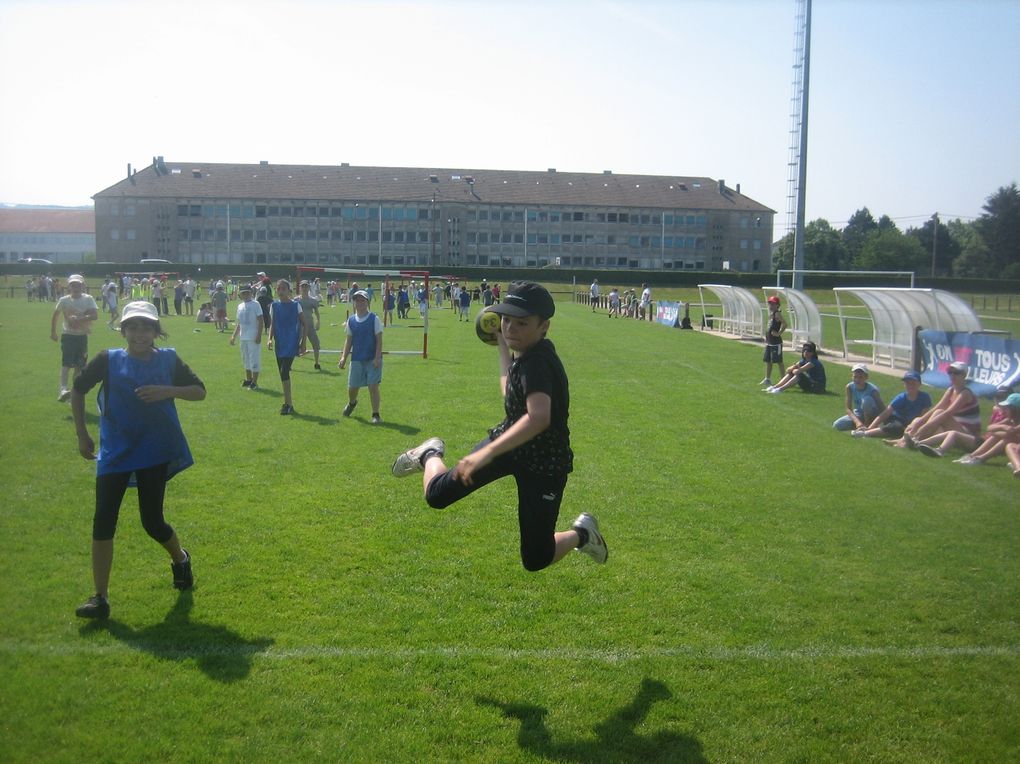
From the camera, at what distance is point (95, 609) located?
5.57 m

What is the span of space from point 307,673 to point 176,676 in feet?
2.20

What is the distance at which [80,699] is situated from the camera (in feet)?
15.0

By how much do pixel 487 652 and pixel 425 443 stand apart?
4.29ft

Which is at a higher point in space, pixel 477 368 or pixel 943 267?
pixel 943 267

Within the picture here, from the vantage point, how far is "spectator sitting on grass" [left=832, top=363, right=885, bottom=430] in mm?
13734

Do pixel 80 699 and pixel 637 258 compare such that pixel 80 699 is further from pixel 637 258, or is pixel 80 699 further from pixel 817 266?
pixel 637 258

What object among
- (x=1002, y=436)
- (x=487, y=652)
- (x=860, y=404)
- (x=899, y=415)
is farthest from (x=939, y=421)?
(x=487, y=652)

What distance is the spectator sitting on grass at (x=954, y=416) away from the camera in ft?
40.4

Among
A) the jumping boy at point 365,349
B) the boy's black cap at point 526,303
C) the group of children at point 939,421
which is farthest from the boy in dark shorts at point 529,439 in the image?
the jumping boy at point 365,349

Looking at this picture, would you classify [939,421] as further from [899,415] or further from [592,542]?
[592,542]

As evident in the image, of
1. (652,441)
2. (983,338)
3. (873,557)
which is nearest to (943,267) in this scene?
(983,338)

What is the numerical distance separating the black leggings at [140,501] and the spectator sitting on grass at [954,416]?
999 cm

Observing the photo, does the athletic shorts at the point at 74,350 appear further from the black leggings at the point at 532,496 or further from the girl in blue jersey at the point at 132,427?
the black leggings at the point at 532,496

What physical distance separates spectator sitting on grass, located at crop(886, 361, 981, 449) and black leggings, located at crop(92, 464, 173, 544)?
9986 millimetres
